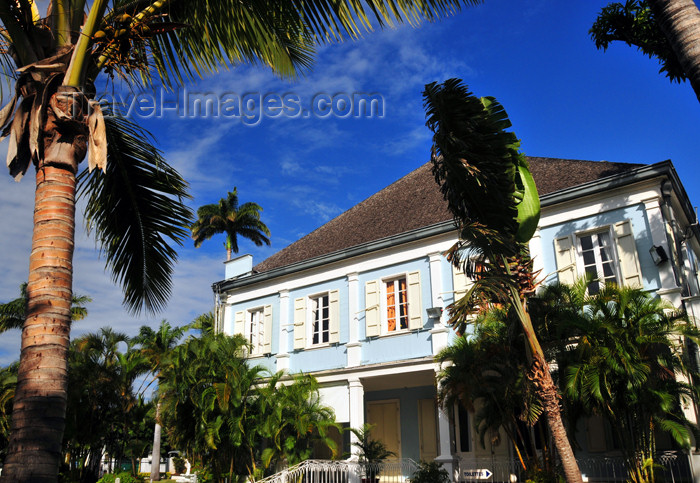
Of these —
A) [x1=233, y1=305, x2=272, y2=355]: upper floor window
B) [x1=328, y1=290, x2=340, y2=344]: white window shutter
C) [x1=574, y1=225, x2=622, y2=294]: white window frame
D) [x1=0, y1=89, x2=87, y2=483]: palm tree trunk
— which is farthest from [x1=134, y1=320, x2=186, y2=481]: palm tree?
[x1=0, y1=89, x2=87, y2=483]: palm tree trunk

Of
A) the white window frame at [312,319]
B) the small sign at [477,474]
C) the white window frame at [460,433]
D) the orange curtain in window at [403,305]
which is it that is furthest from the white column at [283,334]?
the small sign at [477,474]

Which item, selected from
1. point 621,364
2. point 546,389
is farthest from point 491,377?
point 546,389

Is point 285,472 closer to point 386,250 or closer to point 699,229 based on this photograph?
point 386,250

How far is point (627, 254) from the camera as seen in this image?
13.2 m

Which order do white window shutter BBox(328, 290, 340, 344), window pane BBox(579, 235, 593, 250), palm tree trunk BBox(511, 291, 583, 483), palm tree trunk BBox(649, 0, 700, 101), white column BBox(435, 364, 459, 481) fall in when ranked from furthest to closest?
white window shutter BBox(328, 290, 340, 344) < white column BBox(435, 364, 459, 481) < window pane BBox(579, 235, 593, 250) < palm tree trunk BBox(511, 291, 583, 483) < palm tree trunk BBox(649, 0, 700, 101)

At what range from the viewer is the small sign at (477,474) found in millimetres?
13445

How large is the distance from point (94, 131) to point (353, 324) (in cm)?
1308

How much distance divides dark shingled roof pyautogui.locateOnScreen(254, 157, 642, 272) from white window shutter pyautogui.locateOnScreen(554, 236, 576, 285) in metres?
1.58

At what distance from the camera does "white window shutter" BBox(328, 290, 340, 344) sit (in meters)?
17.7

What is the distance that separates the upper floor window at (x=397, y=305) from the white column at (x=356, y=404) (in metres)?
1.74

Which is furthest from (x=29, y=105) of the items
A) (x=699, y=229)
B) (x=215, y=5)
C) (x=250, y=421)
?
(x=699, y=229)

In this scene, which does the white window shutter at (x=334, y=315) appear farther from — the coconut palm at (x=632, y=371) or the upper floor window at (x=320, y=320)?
the coconut palm at (x=632, y=371)

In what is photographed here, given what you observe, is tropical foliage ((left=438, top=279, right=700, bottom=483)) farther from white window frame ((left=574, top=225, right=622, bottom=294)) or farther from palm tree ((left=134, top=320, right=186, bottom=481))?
palm tree ((left=134, top=320, right=186, bottom=481))

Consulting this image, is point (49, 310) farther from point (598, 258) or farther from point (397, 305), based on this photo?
point (397, 305)
